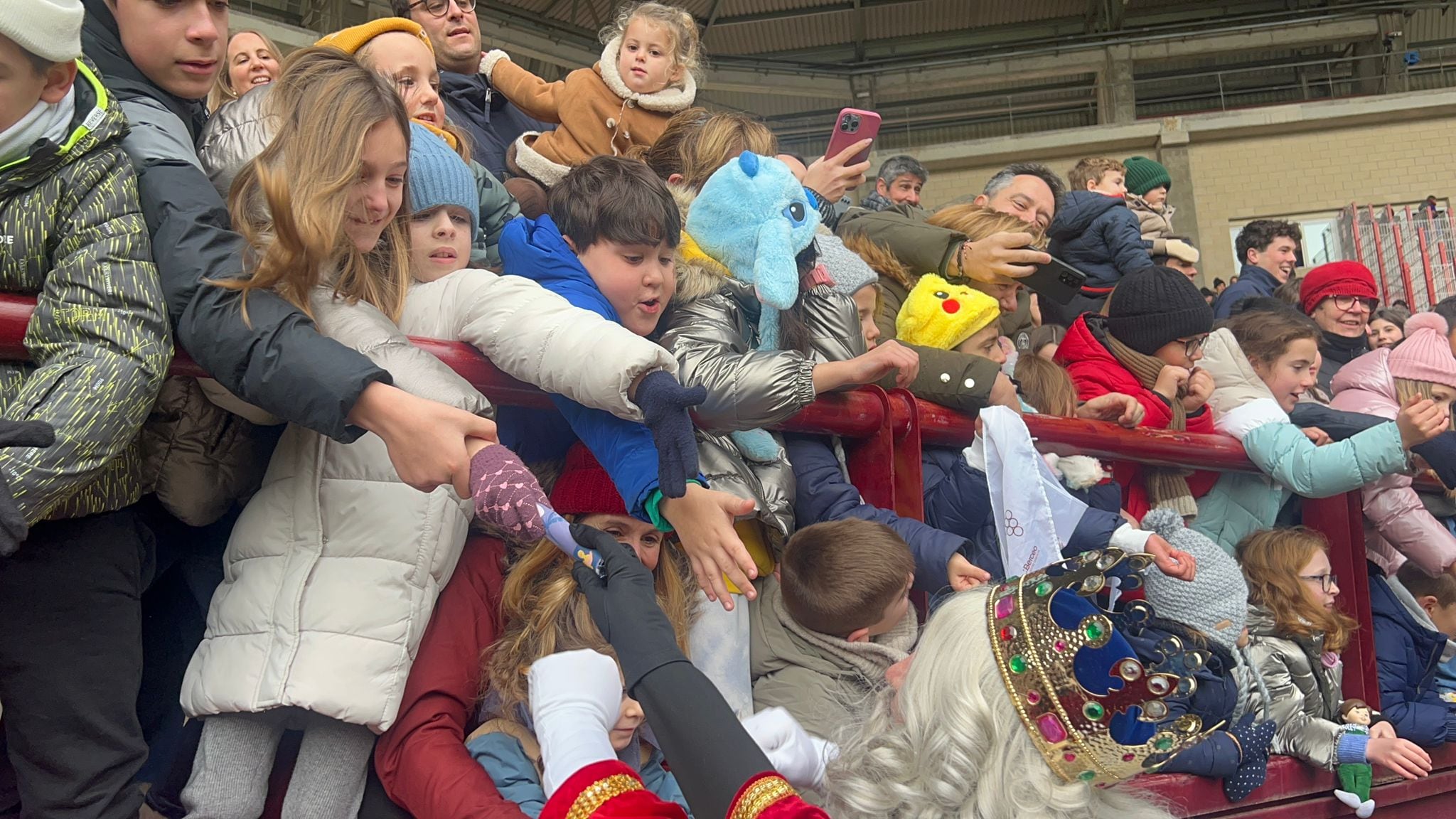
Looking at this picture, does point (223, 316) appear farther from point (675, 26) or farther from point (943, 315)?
point (675, 26)

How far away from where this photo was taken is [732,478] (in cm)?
224

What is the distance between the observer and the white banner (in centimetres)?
240

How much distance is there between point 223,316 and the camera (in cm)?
155

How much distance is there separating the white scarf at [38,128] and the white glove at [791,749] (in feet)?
4.33

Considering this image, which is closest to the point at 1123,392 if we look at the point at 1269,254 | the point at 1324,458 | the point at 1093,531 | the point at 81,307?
the point at 1324,458

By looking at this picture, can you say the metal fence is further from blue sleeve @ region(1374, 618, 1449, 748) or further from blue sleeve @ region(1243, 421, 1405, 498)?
blue sleeve @ region(1243, 421, 1405, 498)

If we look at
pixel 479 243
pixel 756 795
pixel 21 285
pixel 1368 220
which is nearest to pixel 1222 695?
pixel 756 795

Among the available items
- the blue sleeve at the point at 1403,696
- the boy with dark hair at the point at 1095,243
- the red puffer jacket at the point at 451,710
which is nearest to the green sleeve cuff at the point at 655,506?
the red puffer jacket at the point at 451,710

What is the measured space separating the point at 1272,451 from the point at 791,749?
2002 millimetres

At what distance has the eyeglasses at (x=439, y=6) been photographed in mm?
3635

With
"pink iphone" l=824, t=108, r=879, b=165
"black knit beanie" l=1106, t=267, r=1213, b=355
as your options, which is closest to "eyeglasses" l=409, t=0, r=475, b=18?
"pink iphone" l=824, t=108, r=879, b=165

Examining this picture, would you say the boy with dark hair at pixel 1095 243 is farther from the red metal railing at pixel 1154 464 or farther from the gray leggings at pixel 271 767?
the gray leggings at pixel 271 767

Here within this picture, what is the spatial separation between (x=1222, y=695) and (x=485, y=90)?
9.18 feet

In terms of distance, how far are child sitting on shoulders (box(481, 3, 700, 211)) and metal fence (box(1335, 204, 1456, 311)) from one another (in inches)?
495
